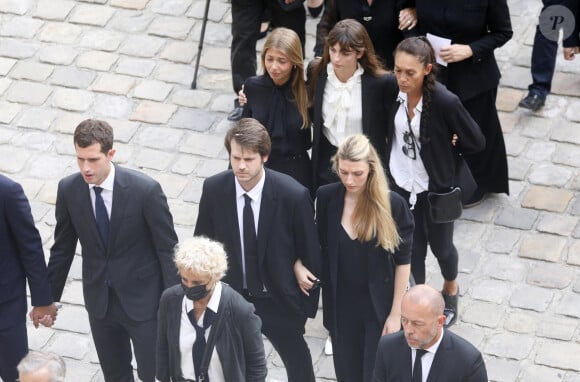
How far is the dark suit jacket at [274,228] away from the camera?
7.53 m

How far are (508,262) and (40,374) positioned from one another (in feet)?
13.9

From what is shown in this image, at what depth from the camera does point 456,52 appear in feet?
30.3

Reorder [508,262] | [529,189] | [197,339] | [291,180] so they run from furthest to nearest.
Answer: [529,189] → [508,262] → [291,180] → [197,339]

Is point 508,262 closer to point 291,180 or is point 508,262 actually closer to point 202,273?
point 291,180

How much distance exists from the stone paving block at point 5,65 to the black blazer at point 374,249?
16.8 feet

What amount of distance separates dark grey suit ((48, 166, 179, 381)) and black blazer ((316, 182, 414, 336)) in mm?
890

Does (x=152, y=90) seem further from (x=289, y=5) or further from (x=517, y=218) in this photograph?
(x=517, y=218)

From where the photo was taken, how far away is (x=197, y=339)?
689 centimetres

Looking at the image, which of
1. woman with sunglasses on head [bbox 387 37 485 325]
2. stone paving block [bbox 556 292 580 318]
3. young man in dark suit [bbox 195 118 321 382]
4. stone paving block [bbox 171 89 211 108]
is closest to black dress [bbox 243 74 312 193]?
woman with sunglasses on head [bbox 387 37 485 325]

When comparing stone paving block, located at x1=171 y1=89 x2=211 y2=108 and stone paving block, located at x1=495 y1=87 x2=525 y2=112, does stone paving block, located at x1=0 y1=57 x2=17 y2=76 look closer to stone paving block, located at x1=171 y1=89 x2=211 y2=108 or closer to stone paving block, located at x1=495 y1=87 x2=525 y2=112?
stone paving block, located at x1=171 y1=89 x2=211 y2=108

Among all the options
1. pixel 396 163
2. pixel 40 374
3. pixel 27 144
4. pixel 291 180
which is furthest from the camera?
pixel 27 144

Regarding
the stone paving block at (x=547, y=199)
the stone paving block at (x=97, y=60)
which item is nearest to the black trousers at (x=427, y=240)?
the stone paving block at (x=547, y=199)

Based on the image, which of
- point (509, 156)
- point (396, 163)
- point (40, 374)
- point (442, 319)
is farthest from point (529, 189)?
point (40, 374)

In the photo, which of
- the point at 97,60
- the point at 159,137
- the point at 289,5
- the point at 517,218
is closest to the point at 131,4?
the point at 97,60
